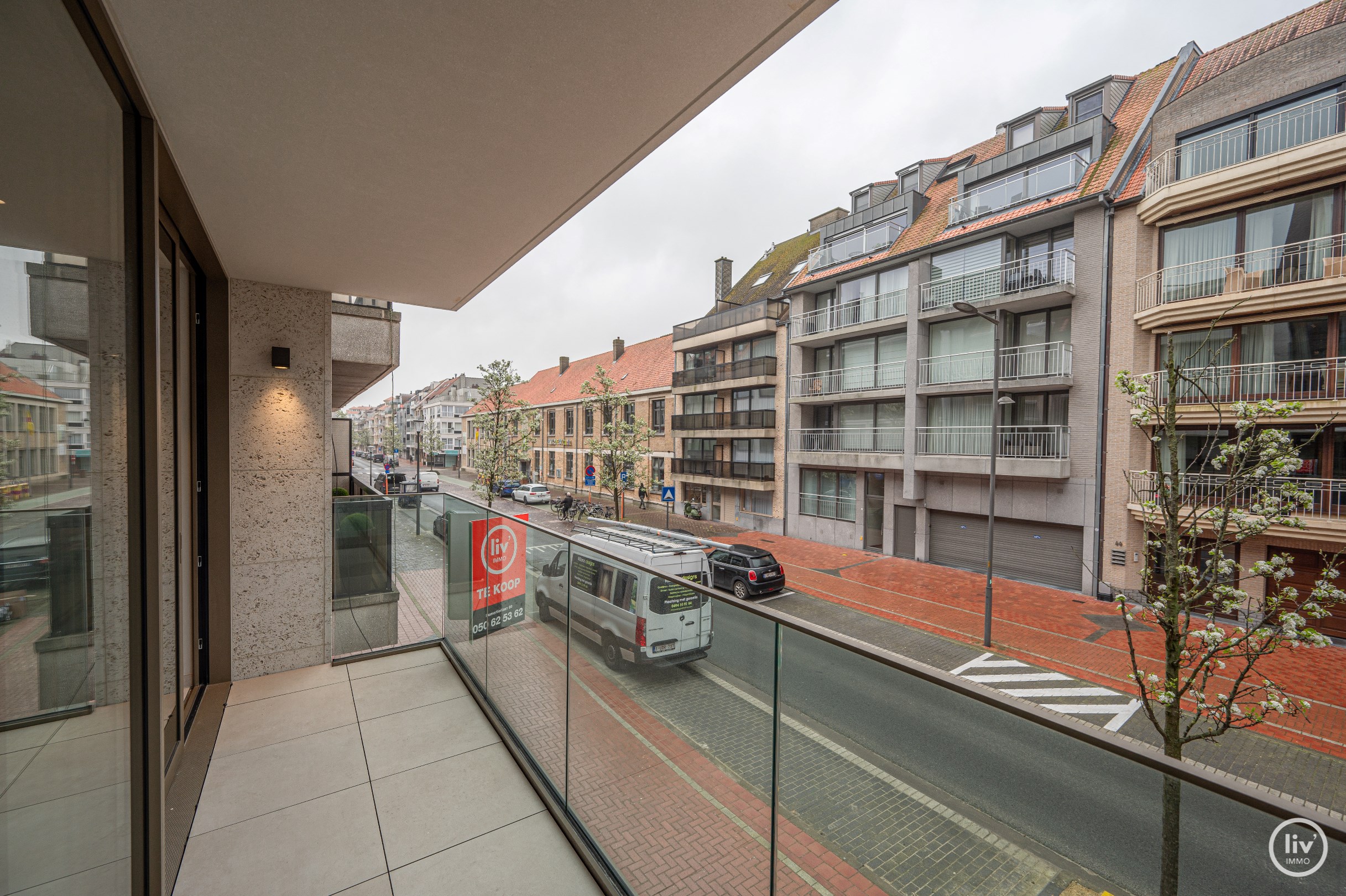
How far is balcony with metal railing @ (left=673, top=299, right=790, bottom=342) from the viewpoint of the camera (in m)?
23.4

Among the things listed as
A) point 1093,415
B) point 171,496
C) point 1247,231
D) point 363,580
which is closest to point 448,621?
point 363,580

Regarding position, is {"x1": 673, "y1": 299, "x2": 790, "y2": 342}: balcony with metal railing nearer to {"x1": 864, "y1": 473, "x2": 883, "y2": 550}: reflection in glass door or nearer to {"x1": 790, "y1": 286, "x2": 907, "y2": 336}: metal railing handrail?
{"x1": 790, "y1": 286, "x2": 907, "y2": 336}: metal railing handrail

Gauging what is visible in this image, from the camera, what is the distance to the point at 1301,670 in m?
9.62

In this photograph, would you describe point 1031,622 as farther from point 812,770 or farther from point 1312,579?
point 812,770

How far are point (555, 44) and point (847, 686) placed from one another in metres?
2.69

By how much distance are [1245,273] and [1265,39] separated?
6.97 metres

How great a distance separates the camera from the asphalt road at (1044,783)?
1.08 m

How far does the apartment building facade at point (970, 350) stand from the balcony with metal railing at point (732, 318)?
995 millimetres

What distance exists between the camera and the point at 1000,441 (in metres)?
15.9

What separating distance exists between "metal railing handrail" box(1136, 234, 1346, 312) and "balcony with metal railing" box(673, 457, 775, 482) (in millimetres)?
13260

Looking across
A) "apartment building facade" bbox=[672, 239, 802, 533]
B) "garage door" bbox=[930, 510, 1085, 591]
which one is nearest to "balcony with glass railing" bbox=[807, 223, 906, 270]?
"apartment building facade" bbox=[672, 239, 802, 533]

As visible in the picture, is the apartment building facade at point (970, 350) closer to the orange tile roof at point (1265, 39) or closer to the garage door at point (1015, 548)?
the garage door at point (1015, 548)

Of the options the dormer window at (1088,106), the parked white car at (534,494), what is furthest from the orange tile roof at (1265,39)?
the parked white car at (534,494)

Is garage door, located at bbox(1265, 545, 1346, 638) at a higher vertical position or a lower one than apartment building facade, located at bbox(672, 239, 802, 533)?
lower
